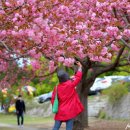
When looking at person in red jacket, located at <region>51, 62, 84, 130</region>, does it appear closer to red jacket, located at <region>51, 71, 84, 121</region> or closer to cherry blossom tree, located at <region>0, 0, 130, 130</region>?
red jacket, located at <region>51, 71, 84, 121</region>

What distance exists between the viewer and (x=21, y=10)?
10477 millimetres

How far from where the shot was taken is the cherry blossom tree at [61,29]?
10.6 m

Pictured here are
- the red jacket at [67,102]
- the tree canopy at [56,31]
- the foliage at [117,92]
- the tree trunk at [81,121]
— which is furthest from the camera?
the foliage at [117,92]

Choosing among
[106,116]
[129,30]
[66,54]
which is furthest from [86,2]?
[106,116]

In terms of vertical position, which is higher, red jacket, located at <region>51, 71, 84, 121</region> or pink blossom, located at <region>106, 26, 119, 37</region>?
pink blossom, located at <region>106, 26, 119, 37</region>

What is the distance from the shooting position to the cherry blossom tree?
10555mm

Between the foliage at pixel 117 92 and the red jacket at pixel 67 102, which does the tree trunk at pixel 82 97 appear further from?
the red jacket at pixel 67 102

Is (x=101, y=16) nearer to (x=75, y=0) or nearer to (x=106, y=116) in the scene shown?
(x=75, y=0)

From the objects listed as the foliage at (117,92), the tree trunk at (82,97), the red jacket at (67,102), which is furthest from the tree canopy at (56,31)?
the foliage at (117,92)

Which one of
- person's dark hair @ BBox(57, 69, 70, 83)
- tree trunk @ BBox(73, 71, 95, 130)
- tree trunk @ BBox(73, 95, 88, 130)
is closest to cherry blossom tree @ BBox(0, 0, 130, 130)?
person's dark hair @ BBox(57, 69, 70, 83)

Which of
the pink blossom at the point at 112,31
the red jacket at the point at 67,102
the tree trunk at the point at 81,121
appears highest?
the pink blossom at the point at 112,31

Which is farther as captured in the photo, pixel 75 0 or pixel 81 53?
pixel 75 0

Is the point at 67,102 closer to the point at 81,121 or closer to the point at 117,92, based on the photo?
the point at 81,121

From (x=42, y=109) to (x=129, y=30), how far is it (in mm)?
25521
